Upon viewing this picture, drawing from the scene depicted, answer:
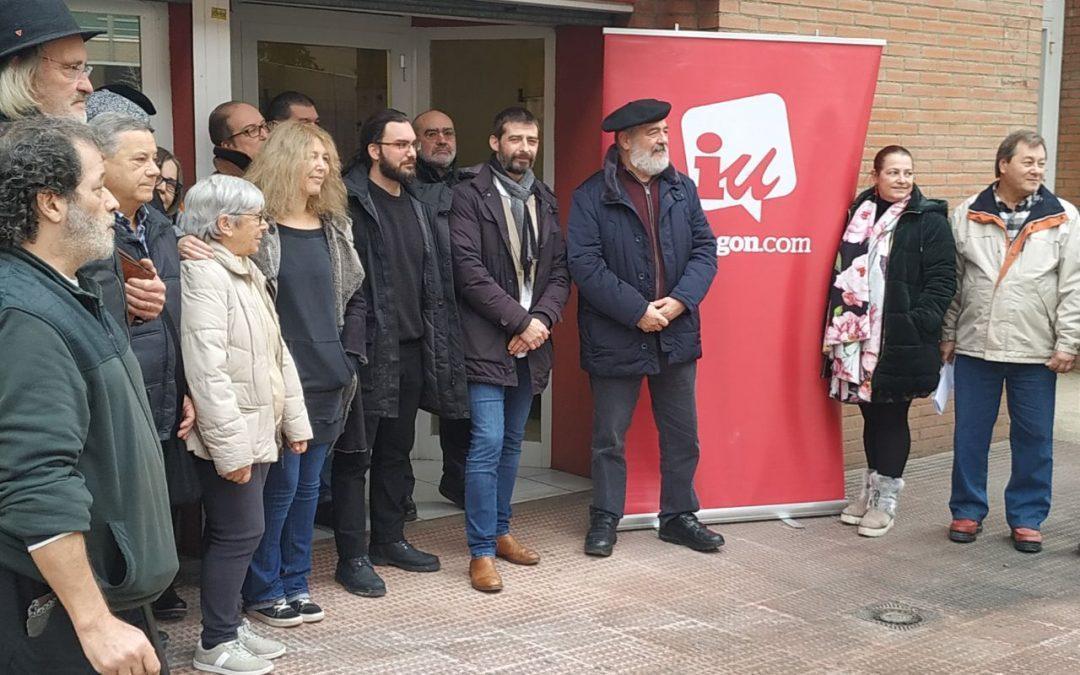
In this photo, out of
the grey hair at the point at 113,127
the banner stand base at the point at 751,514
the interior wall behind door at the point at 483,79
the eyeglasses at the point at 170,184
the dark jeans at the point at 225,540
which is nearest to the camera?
the grey hair at the point at 113,127

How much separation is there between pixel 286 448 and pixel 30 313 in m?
2.24

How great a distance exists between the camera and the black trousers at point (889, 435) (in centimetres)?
613

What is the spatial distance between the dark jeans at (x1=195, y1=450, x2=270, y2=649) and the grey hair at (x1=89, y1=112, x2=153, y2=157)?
1068 mm

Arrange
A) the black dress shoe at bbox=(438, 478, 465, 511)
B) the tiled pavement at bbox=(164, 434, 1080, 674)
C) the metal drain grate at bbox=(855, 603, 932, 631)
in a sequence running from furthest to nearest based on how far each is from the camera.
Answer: the black dress shoe at bbox=(438, 478, 465, 511), the metal drain grate at bbox=(855, 603, 932, 631), the tiled pavement at bbox=(164, 434, 1080, 674)

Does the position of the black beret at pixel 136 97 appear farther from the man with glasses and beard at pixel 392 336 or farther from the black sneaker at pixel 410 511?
the black sneaker at pixel 410 511

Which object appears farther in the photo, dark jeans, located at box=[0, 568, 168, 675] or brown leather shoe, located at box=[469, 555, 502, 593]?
brown leather shoe, located at box=[469, 555, 502, 593]

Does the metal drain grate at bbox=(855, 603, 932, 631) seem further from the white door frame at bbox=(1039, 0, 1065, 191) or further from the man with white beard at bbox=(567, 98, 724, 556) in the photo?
the white door frame at bbox=(1039, 0, 1065, 191)

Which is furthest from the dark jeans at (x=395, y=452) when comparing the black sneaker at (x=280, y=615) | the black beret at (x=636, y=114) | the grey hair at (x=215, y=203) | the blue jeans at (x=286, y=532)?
the black beret at (x=636, y=114)

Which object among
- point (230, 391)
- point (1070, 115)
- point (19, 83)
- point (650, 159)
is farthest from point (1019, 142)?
point (1070, 115)

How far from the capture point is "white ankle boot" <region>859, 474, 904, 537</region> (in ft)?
20.3

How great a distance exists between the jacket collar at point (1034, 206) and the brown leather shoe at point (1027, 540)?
149cm

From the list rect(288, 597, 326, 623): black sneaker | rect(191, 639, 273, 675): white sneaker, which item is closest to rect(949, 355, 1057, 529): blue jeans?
rect(288, 597, 326, 623): black sneaker

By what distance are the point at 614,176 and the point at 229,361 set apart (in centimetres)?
225

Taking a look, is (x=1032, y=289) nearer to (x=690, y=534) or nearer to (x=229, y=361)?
(x=690, y=534)
